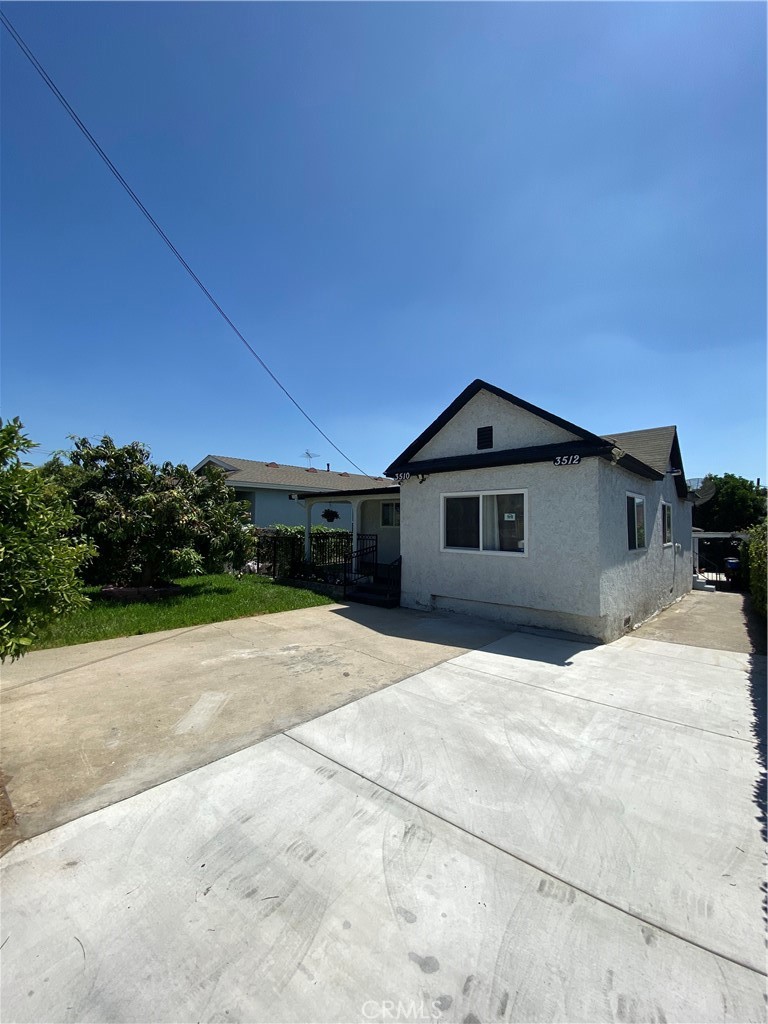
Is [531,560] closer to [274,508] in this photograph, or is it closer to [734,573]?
[734,573]

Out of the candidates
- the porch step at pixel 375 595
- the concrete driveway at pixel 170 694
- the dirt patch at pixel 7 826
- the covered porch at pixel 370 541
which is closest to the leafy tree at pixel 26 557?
the dirt patch at pixel 7 826

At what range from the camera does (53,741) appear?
3.63m

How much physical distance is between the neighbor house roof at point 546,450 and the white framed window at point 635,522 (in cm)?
55

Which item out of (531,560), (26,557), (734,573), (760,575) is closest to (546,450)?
(531,560)

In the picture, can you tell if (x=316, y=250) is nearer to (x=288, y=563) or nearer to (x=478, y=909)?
(x=288, y=563)

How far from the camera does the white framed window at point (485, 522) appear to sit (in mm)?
7703

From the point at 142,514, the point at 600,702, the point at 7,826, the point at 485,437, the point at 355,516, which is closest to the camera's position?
the point at 7,826

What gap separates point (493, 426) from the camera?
8.18 m

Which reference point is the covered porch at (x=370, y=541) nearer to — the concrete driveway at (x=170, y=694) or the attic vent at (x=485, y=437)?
the concrete driveway at (x=170, y=694)

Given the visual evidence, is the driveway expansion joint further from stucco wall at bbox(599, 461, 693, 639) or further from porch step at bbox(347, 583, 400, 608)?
porch step at bbox(347, 583, 400, 608)

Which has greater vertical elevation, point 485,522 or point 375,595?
point 485,522

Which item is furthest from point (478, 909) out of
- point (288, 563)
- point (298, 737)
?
point (288, 563)

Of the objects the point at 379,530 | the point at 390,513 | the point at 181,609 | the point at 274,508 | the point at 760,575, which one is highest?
the point at 274,508

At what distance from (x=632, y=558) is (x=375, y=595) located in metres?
5.35
